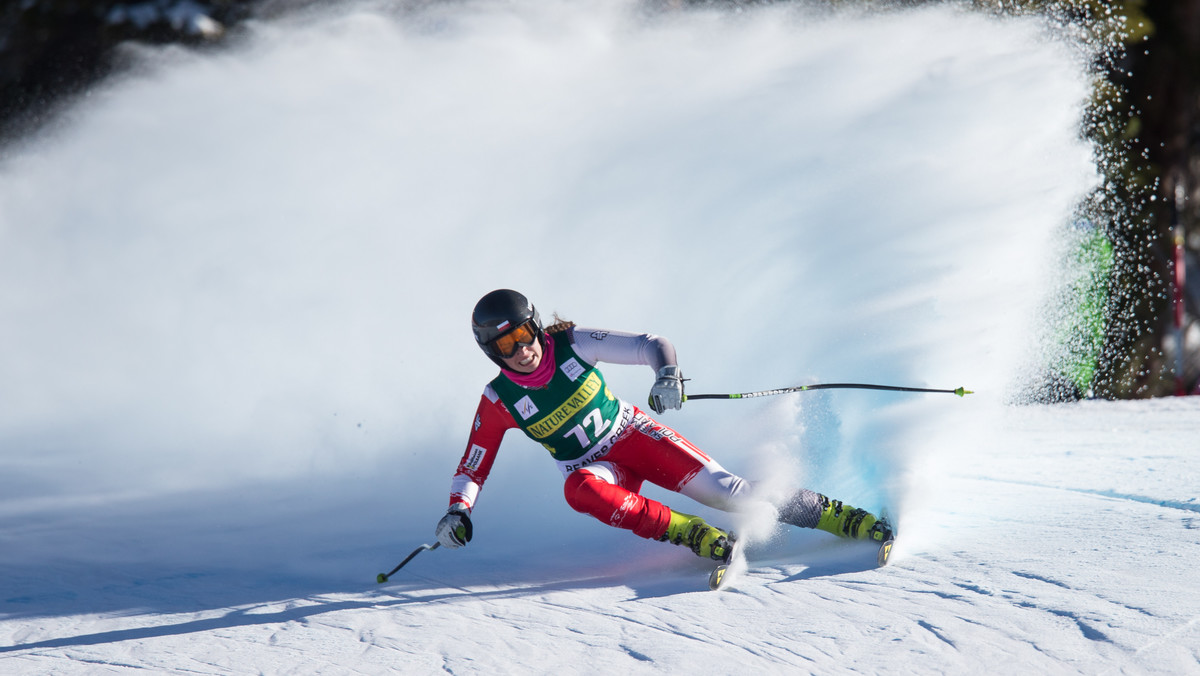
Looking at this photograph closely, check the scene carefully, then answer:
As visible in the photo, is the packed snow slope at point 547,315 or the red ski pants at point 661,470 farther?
the red ski pants at point 661,470

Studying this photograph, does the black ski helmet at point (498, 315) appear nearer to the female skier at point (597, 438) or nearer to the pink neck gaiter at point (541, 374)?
the female skier at point (597, 438)

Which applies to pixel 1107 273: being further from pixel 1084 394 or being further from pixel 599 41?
pixel 599 41

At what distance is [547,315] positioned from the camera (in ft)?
22.7

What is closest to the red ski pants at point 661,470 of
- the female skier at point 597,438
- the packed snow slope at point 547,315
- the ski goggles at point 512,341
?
the female skier at point 597,438

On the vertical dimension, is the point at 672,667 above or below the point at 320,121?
below

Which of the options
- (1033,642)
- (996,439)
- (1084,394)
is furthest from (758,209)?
(1084,394)

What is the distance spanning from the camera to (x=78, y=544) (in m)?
4.03

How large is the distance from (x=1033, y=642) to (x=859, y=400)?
75.0 inches

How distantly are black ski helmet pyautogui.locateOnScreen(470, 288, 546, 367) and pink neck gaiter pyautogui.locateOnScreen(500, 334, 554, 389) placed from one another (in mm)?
107

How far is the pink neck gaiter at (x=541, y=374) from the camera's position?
335cm

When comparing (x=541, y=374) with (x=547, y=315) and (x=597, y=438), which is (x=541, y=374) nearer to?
(x=597, y=438)

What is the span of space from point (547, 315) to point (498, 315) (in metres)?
3.68

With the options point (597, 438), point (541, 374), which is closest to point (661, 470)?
point (597, 438)

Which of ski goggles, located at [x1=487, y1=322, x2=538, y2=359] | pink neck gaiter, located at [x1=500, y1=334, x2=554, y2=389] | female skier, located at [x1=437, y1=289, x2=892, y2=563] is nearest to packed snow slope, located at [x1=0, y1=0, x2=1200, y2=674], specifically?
female skier, located at [x1=437, y1=289, x2=892, y2=563]
